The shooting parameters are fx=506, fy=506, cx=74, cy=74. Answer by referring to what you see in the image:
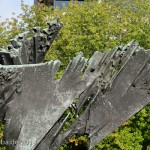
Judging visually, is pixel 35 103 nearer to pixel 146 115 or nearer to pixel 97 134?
pixel 97 134

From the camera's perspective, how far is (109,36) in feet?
80.4

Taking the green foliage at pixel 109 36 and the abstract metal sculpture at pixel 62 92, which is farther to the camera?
the green foliage at pixel 109 36

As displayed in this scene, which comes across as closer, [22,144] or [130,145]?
[22,144]

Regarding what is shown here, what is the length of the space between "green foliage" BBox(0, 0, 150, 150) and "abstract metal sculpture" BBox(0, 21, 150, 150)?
14.9 meters

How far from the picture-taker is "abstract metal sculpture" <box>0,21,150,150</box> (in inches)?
278

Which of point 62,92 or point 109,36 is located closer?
point 62,92

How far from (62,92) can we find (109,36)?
681 inches

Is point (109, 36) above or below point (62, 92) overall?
below

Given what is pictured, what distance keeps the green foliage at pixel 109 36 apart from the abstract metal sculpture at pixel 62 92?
587 inches

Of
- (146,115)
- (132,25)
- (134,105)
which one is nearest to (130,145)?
(146,115)

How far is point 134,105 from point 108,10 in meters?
18.1

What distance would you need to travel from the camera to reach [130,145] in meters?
23.7

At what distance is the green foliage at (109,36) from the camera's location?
2362 cm

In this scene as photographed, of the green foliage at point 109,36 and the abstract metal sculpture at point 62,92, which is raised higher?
the abstract metal sculpture at point 62,92
